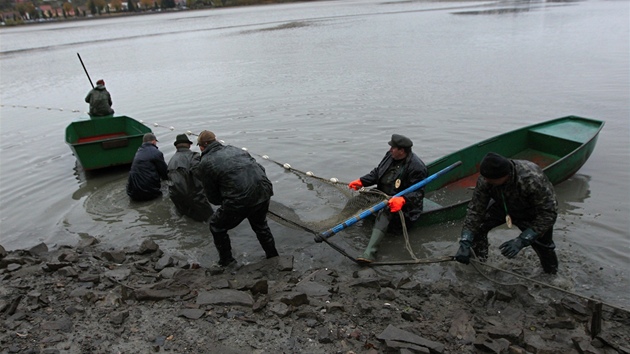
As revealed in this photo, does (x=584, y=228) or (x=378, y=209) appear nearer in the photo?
(x=378, y=209)

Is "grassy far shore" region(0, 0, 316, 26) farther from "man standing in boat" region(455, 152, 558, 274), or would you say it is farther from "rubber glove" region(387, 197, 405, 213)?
"man standing in boat" region(455, 152, 558, 274)

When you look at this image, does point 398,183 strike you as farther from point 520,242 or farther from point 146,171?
point 146,171

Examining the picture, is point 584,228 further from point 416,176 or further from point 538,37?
point 538,37

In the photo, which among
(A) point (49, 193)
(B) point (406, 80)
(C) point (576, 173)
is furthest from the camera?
(B) point (406, 80)

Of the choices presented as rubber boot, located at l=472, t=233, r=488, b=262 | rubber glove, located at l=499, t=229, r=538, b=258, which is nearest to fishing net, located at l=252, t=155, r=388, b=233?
rubber boot, located at l=472, t=233, r=488, b=262

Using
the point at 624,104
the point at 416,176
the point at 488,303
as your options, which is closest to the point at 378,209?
the point at 416,176

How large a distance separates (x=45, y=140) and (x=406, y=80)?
14861 mm

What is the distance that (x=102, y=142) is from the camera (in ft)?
38.4

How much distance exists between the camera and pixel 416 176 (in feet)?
24.7

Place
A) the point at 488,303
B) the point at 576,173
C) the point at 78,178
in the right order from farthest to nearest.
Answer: the point at 78,178, the point at 576,173, the point at 488,303

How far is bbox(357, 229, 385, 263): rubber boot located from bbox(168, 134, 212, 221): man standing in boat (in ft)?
10.8

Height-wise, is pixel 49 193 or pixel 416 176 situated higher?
pixel 416 176

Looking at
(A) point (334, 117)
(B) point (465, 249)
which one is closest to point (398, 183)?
(B) point (465, 249)

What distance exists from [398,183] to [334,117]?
30.4 ft
